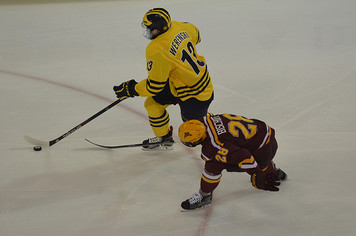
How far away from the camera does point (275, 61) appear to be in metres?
5.14

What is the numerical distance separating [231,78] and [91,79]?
1.38 m

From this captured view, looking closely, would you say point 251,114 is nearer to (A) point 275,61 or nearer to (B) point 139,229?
(A) point 275,61

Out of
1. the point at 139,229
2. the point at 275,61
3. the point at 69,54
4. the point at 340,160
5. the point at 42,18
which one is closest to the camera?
the point at 139,229

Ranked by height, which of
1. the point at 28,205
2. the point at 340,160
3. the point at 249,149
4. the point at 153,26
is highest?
the point at 153,26

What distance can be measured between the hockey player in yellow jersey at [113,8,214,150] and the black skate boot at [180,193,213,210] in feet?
2.04

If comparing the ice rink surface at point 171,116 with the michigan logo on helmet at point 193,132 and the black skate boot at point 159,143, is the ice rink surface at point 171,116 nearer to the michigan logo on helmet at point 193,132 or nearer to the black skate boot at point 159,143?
the black skate boot at point 159,143

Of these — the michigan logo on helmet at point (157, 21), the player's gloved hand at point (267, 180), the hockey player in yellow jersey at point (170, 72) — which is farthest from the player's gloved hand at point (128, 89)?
the player's gloved hand at point (267, 180)

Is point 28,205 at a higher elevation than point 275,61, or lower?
lower

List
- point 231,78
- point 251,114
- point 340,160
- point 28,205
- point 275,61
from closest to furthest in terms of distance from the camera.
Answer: point 28,205
point 340,160
point 251,114
point 231,78
point 275,61

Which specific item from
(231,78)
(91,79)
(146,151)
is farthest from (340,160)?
(91,79)

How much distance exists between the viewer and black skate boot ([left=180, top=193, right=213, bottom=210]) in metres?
2.87

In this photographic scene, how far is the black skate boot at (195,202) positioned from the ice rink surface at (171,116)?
0.04 meters

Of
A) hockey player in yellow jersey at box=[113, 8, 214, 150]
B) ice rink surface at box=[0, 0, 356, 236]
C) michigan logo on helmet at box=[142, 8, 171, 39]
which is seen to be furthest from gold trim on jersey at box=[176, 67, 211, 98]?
ice rink surface at box=[0, 0, 356, 236]

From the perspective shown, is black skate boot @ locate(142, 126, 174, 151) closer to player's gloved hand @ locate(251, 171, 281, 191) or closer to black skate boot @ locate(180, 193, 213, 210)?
black skate boot @ locate(180, 193, 213, 210)
